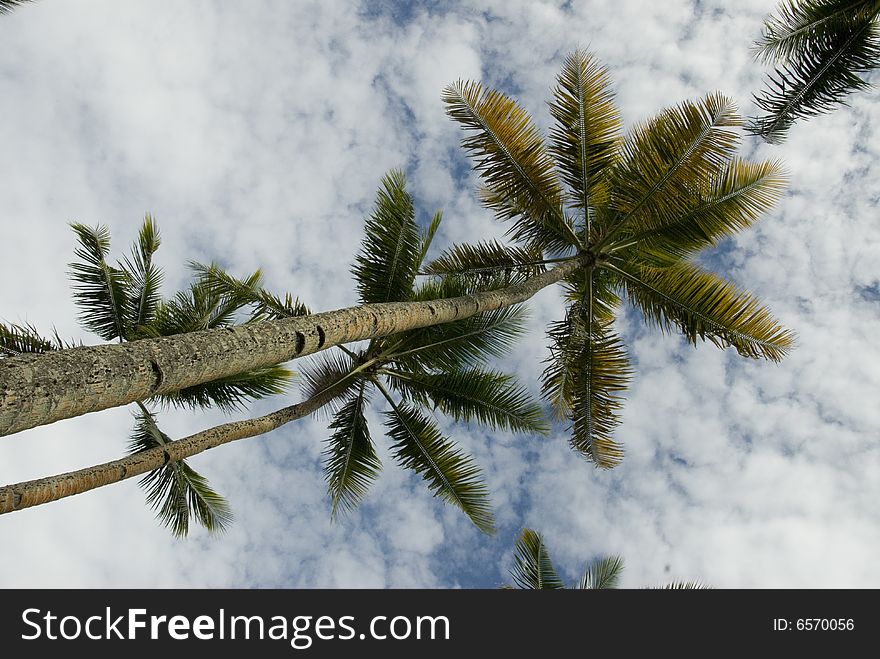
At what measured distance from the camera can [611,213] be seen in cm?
1016

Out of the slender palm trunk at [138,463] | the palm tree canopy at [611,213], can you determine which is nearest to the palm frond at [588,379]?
the palm tree canopy at [611,213]

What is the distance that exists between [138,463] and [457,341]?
532cm

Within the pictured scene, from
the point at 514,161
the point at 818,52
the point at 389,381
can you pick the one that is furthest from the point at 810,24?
the point at 389,381

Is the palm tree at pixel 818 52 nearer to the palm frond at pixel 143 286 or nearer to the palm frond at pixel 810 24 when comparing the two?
the palm frond at pixel 810 24

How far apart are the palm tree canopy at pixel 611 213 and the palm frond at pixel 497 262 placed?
0.03 m

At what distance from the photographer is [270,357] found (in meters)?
5.07

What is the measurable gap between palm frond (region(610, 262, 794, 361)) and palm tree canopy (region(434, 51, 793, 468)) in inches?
0.6

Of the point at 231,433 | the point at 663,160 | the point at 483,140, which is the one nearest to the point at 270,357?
the point at 231,433

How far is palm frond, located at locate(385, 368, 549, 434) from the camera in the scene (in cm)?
1117

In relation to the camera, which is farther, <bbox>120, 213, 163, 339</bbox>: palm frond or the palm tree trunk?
<bbox>120, 213, 163, 339</bbox>: palm frond

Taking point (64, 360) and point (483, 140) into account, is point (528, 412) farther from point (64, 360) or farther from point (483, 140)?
point (64, 360)

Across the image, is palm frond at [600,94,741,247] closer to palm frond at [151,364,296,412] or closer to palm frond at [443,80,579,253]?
palm frond at [443,80,579,253]

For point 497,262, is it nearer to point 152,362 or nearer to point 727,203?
point 727,203

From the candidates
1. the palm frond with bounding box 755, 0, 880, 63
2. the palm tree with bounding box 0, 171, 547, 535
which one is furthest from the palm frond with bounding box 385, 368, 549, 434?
the palm frond with bounding box 755, 0, 880, 63
